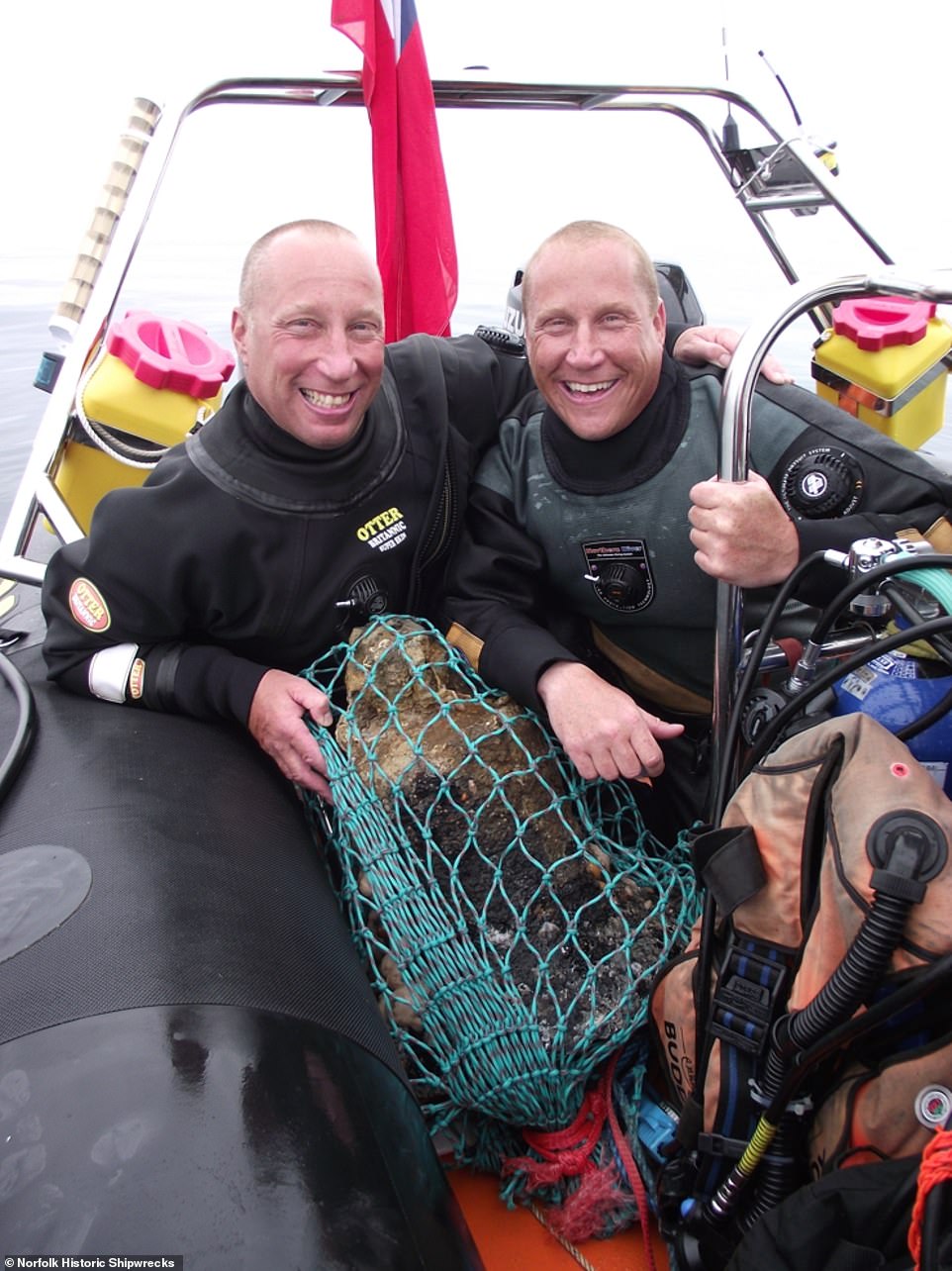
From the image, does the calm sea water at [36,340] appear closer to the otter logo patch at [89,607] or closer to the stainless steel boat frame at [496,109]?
the stainless steel boat frame at [496,109]

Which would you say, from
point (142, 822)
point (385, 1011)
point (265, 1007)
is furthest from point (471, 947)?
point (142, 822)

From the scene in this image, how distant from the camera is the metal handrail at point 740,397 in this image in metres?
1.16

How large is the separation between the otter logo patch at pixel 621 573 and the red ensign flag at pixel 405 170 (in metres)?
1.05

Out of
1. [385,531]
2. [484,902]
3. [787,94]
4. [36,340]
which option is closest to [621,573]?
[385,531]

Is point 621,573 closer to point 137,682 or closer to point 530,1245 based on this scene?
point 137,682

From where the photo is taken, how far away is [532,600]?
5.25 feet

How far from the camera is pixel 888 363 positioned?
2023mm

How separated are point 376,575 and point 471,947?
0.62 meters

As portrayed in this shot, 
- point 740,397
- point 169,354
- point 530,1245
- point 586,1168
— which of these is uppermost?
point 740,397

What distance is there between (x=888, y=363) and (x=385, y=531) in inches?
45.8

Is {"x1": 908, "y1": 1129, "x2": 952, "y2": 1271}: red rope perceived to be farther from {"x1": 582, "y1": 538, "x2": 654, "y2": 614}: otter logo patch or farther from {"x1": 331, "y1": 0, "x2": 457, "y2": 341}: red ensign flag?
{"x1": 331, "y1": 0, "x2": 457, "y2": 341}: red ensign flag

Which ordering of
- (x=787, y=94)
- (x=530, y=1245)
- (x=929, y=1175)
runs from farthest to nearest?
1. (x=787, y=94)
2. (x=530, y=1245)
3. (x=929, y=1175)

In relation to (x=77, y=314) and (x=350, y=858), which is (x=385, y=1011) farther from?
(x=77, y=314)

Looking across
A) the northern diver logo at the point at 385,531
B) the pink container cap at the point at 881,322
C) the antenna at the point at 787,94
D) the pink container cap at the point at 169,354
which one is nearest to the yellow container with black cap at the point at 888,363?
the pink container cap at the point at 881,322
